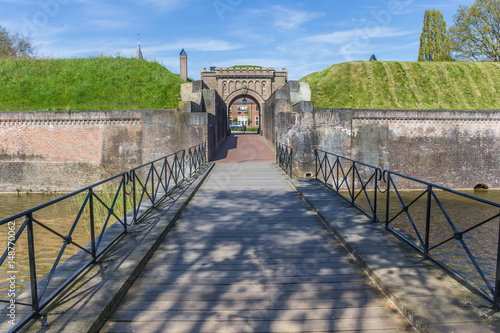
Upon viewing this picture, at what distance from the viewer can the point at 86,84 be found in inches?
754

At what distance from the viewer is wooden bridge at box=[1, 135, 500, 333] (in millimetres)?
3113

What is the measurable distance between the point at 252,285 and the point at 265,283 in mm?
153

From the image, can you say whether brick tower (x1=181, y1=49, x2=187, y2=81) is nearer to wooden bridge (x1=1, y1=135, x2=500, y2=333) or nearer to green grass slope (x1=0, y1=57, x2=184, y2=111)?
green grass slope (x1=0, y1=57, x2=184, y2=111)

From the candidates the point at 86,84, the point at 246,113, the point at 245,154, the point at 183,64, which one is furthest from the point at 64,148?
the point at 246,113

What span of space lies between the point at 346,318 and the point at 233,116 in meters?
72.0

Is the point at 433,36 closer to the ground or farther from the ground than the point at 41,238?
farther from the ground

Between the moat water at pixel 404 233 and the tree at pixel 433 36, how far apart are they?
94.6 feet

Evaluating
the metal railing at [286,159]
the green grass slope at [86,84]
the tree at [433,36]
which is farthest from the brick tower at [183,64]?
the tree at [433,36]

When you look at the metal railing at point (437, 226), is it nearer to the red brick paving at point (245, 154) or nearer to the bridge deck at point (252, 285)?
the bridge deck at point (252, 285)

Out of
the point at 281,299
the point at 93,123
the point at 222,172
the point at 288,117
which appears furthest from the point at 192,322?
the point at 93,123

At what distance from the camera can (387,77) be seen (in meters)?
22.5

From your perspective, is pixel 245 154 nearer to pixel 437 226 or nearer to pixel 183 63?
pixel 437 226

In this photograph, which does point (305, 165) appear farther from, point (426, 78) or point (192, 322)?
point (426, 78)

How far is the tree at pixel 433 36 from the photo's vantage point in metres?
39.0
